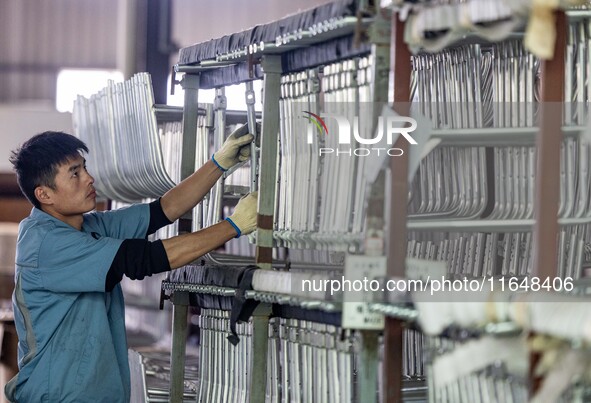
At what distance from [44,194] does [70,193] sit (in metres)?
0.10

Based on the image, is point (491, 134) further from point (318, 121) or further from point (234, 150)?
point (234, 150)

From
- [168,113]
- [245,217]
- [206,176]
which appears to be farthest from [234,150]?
[168,113]

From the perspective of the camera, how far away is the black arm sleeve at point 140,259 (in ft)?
12.2

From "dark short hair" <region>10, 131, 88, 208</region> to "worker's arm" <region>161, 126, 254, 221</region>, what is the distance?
0.42 meters

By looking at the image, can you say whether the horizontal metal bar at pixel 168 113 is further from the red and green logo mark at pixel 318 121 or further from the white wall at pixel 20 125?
the white wall at pixel 20 125

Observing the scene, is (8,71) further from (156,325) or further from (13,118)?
(156,325)

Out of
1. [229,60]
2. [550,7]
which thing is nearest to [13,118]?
[229,60]

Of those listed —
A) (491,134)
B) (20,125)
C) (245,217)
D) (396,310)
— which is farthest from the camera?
(20,125)

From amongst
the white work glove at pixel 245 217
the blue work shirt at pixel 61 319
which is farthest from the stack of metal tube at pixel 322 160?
the blue work shirt at pixel 61 319

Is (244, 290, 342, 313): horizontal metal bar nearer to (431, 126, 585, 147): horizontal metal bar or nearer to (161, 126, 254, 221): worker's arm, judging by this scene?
(431, 126, 585, 147): horizontal metal bar

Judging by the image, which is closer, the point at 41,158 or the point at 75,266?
the point at 75,266

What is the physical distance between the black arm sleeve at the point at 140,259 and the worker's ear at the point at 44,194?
1.45ft

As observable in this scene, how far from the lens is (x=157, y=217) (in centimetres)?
429

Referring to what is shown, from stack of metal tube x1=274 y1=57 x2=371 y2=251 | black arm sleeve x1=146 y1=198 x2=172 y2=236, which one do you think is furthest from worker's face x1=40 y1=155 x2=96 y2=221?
stack of metal tube x1=274 y1=57 x2=371 y2=251
